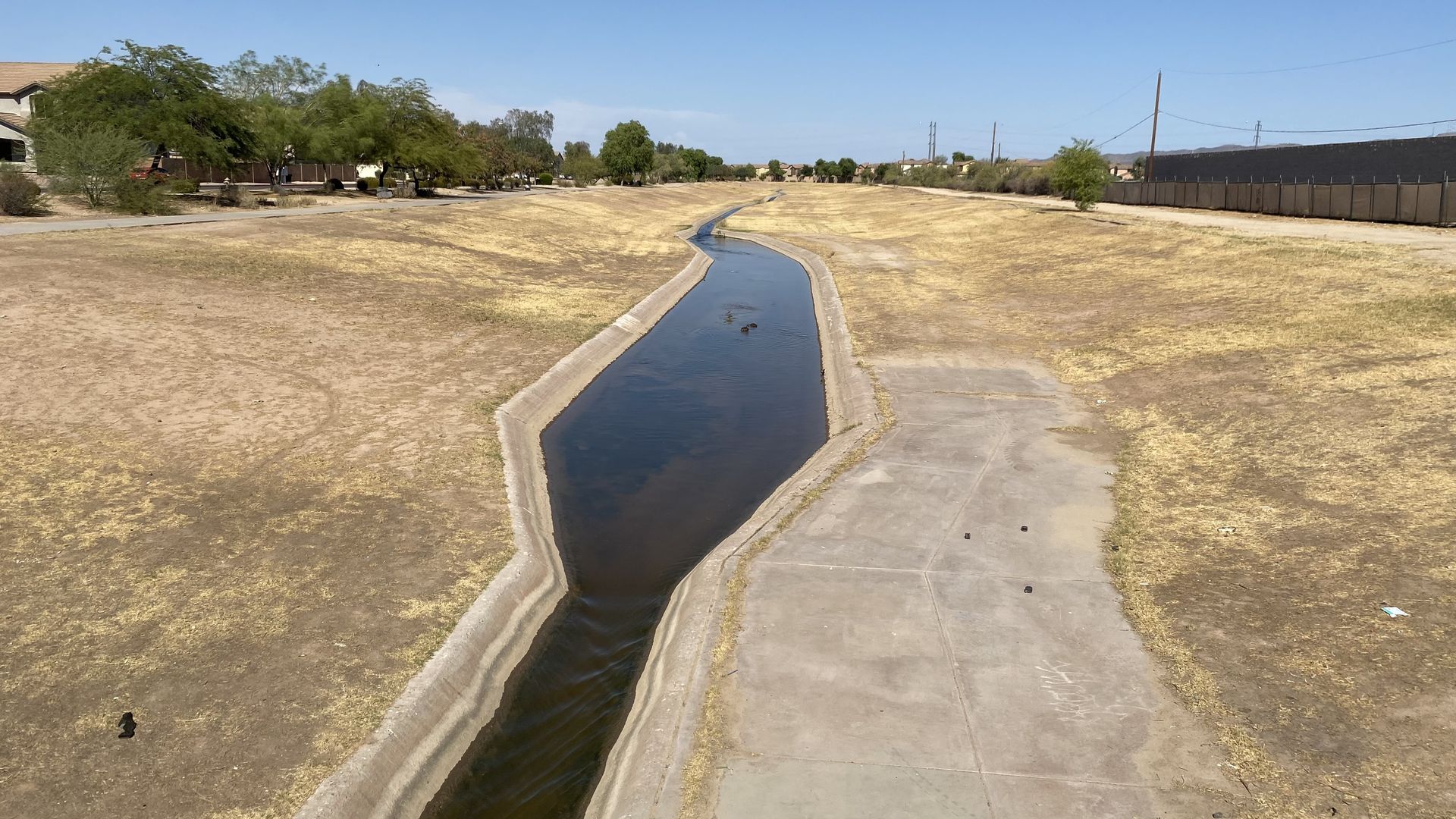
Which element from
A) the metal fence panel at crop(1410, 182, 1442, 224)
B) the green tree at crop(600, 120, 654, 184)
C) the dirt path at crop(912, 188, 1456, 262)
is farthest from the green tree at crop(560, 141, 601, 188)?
the metal fence panel at crop(1410, 182, 1442, 224)

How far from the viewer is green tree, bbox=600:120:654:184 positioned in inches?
5197

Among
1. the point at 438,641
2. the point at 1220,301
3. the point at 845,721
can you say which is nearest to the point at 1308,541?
the point at 845,721

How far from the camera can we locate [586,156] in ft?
477

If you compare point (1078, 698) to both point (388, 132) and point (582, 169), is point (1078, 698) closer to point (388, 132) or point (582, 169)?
point (388, 132)

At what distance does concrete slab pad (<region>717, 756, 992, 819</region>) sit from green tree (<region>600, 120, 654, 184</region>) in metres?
130

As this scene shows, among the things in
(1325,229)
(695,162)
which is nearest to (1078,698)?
(1325,229)

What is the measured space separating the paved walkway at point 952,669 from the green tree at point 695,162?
16788 cm

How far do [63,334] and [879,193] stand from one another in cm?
10510

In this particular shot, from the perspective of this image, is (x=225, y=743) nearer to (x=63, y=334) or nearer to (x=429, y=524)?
(x=429, y=524)

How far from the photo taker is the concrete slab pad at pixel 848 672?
7.71 meters

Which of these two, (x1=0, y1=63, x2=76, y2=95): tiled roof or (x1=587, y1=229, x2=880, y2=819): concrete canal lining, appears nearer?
(x1=587, y1=229, x2=880, y2=819): concrete canal lining

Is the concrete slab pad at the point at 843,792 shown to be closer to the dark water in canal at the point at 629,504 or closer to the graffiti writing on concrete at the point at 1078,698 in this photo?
the graffiti writing on concrete at the point at 1078,698

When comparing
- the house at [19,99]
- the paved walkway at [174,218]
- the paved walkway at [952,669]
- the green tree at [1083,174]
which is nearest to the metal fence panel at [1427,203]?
the green tree at [1083,174]

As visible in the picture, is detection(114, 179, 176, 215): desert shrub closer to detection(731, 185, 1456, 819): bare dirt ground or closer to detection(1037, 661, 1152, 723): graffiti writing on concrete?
detection(731, 185, 1456, 819): bare dirt ground
